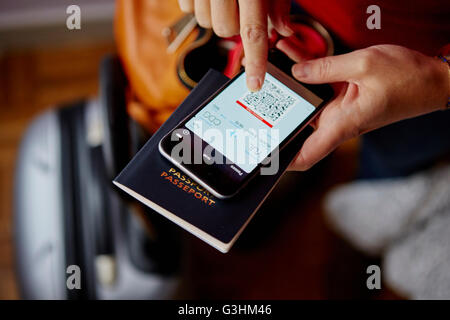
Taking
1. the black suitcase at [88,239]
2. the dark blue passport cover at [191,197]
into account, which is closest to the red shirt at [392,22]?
the dark blue passport cover at [191,197]

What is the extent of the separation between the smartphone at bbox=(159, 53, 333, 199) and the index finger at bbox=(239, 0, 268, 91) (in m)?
0.02

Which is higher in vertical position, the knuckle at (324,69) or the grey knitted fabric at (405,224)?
the knuckle at (324,69)

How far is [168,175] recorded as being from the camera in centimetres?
38

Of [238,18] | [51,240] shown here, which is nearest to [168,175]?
[238,18]

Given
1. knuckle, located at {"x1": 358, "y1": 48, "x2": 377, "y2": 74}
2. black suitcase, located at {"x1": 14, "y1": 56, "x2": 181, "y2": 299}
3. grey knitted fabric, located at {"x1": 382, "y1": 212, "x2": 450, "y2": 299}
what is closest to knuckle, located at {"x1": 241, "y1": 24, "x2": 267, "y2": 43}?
knuckle, located at {"x1": 358, "y1": 48, "x2": 377, "y2": 74}

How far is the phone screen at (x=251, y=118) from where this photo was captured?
1.29 ft

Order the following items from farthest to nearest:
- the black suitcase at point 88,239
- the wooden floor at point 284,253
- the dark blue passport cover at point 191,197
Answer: the wooden floor at point 284,253, the black suitcase at point 88,239, the dark blue passport cover at point 191,197

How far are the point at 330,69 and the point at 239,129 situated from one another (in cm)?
12

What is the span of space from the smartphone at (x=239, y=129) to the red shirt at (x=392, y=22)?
2.8 inches

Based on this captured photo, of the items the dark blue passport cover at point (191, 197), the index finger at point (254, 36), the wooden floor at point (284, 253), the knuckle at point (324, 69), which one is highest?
the index finger at point (254, 36)

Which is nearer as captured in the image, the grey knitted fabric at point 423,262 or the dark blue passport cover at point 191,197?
the dark blue passport cover at point 191,197

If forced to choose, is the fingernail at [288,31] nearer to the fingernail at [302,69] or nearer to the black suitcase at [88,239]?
the fingernail at [302,69]

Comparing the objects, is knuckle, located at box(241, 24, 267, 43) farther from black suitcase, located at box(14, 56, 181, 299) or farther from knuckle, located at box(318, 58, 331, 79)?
black suitcase, located at box(14, 56, 181, 299)

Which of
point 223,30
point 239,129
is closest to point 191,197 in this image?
point 239,129
